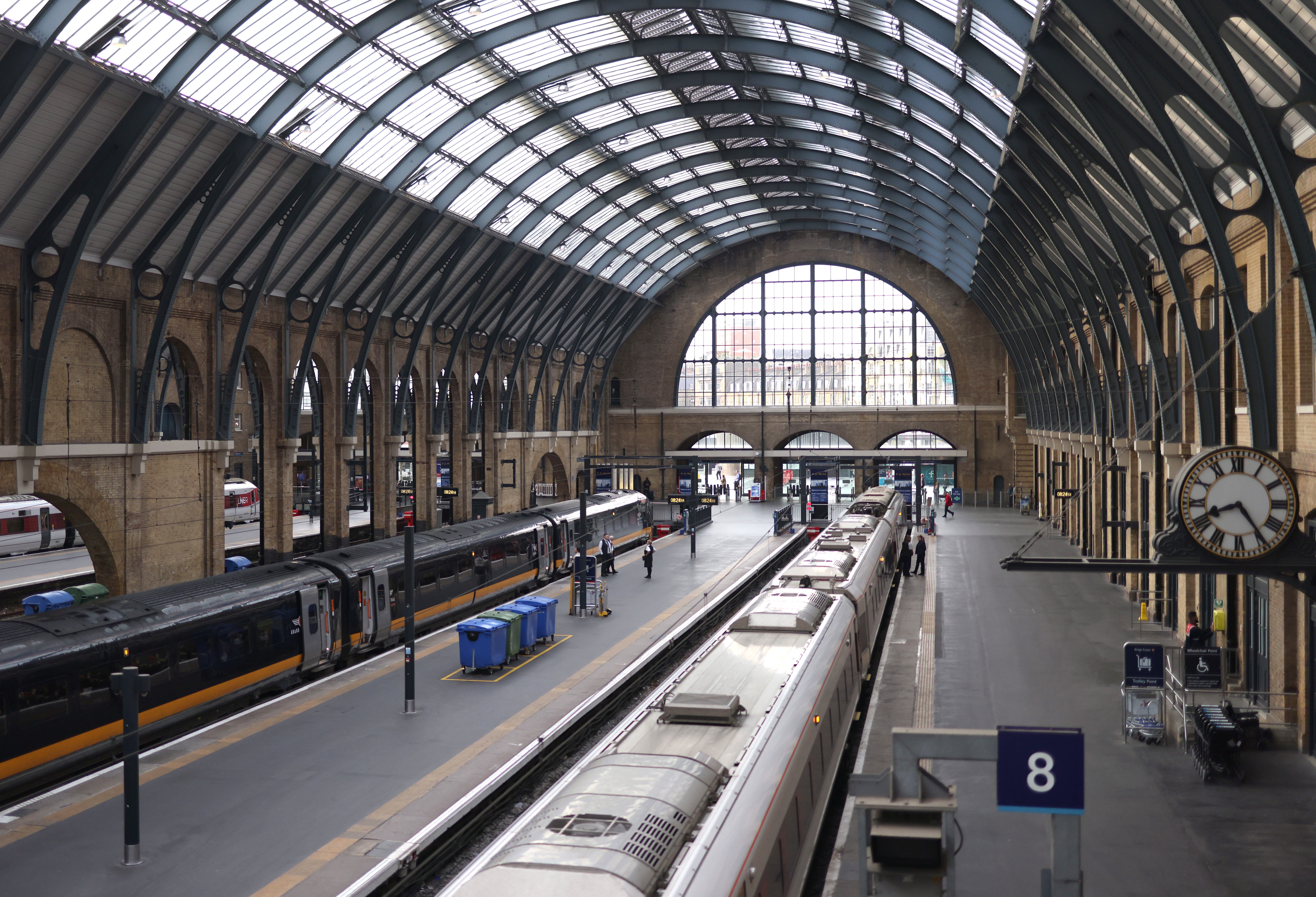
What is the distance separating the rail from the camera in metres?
11.5

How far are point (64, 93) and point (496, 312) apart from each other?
1085 inches

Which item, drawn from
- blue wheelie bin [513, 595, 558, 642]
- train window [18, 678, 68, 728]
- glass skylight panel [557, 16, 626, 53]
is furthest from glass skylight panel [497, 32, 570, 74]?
train window [18, 678, 68, 728]

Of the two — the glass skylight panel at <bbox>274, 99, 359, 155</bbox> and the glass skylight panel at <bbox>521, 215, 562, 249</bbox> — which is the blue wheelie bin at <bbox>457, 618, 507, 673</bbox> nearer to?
the glass skylight panel at <bbox>274, 99, 359, 155</bbox>

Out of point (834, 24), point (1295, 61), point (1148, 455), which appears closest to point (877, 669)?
point (1148, 455)

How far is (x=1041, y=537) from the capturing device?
1864 inches

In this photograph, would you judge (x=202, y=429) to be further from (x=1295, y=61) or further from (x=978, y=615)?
(x=1295, y=61)

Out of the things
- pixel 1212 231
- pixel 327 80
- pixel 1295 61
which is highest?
pixel 327 80

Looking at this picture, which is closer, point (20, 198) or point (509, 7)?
point (20, 198)

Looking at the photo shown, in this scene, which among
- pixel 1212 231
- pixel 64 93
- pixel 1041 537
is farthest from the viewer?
pixel 1041 537

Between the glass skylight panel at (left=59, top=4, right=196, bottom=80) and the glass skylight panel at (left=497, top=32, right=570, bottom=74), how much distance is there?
31.0 ft

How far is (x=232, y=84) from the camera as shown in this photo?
24.5 metres

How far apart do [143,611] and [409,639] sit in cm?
422

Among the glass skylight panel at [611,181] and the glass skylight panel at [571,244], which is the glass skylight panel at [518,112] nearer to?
the glass skylight panel at [611,181]

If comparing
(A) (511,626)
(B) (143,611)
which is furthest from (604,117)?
(B) (143,611)
